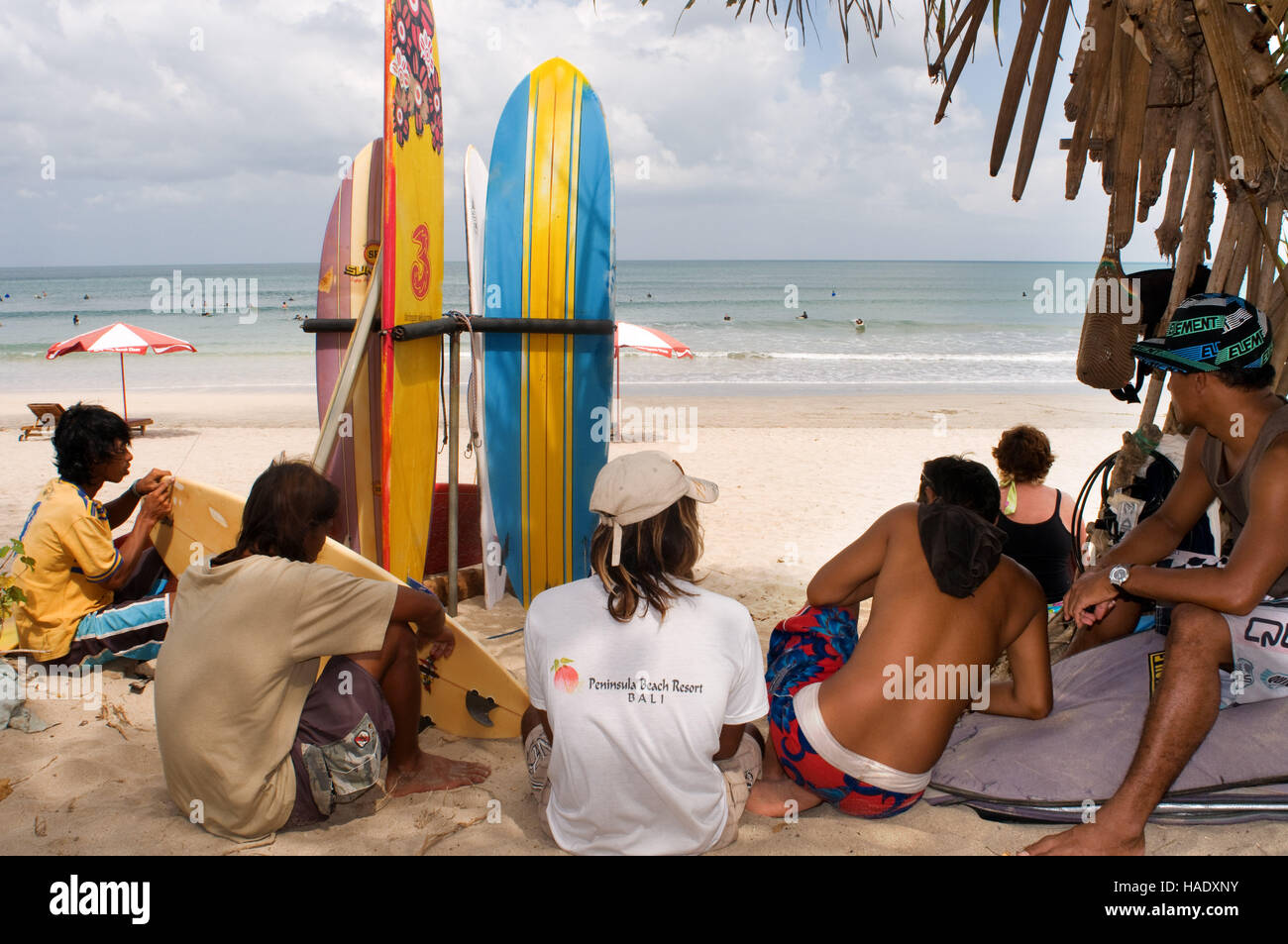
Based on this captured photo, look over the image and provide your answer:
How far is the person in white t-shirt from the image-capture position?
6.55 feet

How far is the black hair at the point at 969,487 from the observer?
7.98ft

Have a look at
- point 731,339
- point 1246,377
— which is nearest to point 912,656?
point 1246,377

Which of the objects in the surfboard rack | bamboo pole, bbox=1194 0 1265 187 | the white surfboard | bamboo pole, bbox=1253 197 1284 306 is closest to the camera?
bamboo pole, bbox=1194 0 1265 187

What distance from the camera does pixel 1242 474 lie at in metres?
2.41

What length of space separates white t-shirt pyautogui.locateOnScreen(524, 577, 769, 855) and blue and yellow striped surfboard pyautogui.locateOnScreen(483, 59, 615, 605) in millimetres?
2461

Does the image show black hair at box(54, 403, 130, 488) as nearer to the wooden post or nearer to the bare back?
the wooden post

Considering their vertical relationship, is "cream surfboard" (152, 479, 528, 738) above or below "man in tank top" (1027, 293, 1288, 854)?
below

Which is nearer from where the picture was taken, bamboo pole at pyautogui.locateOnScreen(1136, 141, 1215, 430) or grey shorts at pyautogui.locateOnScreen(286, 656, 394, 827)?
grey shorts at pyautogui.locateOnScreen(286, 656, 394, 827)

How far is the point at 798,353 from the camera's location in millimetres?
22984

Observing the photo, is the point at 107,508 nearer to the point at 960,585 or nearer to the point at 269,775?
the point at 269,775

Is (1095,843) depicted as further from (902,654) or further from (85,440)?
(85,440)

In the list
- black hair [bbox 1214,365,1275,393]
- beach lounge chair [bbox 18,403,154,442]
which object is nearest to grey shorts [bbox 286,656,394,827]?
black hair [bbox 1214,365,1275,393]

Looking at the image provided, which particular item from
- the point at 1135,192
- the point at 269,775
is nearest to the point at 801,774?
the point at 269,775

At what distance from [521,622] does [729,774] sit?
2.14m
